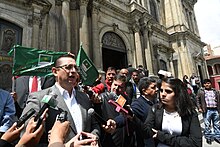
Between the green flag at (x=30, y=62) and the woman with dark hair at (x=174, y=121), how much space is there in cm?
266

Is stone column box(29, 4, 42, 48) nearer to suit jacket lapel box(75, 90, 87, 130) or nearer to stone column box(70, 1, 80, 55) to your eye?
stone column box(70, 1, 80, 55)

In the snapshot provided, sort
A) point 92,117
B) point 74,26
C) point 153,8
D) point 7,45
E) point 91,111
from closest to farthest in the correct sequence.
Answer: point 91,111 < point 92,117 < point 7,45 < point 74,26 < point 153,8

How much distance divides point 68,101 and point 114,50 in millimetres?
11227

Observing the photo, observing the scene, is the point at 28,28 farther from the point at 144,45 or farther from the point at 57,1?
the point at 144,45

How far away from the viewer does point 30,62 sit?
4105 mm

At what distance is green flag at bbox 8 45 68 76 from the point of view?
12.8 feet

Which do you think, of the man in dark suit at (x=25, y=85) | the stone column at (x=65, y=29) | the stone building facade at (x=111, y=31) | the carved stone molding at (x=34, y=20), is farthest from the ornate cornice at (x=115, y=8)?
the man in dark suit at (x=25, y=85)

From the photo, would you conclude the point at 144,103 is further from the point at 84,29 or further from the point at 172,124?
the point at 84,29

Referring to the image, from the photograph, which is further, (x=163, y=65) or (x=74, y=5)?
(x=163, y=65)

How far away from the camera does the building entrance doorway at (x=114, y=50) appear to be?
1223 centimetres

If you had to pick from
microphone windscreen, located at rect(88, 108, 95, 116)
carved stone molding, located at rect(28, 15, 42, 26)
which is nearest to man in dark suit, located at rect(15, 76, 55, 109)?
microphone windscreen, located at rect(88, 108, 95, 116)

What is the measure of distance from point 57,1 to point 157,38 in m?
11.0

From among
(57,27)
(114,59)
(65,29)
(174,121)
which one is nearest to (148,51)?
(114,59)

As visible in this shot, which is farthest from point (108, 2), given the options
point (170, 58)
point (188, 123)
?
point (188, 123)
